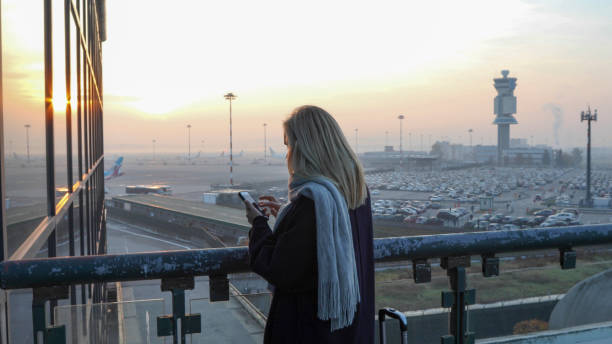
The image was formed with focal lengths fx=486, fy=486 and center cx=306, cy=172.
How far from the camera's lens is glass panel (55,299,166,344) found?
2123 millimetres

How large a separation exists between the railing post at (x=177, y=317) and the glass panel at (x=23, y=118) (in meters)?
0.68

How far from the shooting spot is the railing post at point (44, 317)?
186 cm

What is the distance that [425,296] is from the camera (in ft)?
48.5

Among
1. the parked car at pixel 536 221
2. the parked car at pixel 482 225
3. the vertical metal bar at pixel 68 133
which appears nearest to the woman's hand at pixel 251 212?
the vertical metal bar at pixel 68 133

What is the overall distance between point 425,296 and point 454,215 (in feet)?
82.0

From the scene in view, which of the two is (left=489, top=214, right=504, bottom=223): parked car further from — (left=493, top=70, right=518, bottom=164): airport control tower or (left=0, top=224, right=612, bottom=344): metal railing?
(left=493, top=70, right=518, bottom=164): airport control tower

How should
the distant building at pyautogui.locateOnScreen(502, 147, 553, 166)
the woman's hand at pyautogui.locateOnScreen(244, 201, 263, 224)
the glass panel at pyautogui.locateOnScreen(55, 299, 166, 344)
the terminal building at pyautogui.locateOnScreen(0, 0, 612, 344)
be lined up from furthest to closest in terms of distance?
the distant building at pyautogui.locateOnScreen(502, 147, 553, 166) → the glass panel at pyautogui.locateOnScreen(55, 299, 166, 344) → the woman's hand at pyautogui.locateOnScreen(244, 201, 263, 224) → the terminal building at pyautogui.locateOnScreen(0, 0, 612, 344)

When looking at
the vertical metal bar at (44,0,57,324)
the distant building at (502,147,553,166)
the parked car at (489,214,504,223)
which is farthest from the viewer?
the distant building at (502,147,553,166)

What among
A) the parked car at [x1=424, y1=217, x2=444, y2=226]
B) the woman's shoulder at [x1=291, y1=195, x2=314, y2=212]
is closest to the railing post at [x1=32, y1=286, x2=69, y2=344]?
the woman's shoulder at [x1=291, y1=195, x2=314, y2=212]

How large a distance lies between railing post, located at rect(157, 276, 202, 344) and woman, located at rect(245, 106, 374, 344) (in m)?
0.33

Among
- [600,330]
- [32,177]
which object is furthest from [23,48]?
[600,330]

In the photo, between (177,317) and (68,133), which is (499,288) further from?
(177,317)

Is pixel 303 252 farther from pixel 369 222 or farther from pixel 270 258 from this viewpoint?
pixel 369 222

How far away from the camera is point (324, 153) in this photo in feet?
6.28
